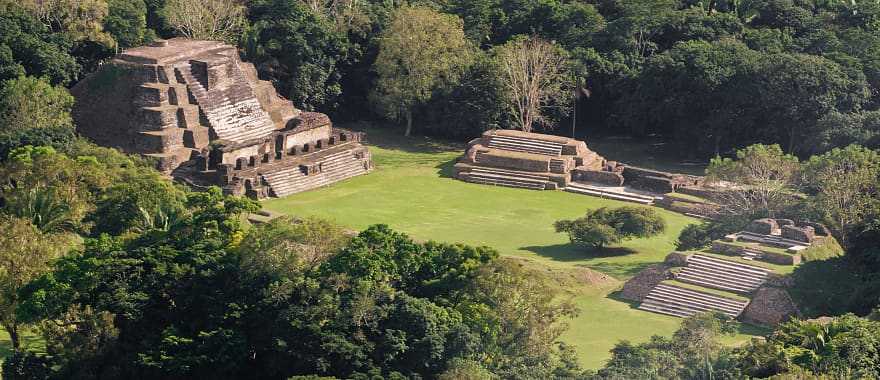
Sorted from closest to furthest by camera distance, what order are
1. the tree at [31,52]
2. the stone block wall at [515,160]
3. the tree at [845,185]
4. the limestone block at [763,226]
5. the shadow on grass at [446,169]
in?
the tree at [845,185], the limestone block at [763,226], the tree at [31,52], the stone block wall at [515,160], the shadow on grass at [446,169]

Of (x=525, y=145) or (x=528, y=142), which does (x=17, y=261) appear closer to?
(x=525, y=145)

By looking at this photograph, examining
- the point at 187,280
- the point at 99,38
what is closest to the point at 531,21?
the point at 99,38

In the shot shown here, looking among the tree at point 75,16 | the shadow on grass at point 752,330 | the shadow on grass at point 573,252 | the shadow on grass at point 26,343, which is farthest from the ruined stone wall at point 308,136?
the shadow on grass at point 752,330

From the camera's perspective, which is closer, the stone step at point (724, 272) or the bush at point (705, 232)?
the stone step at point (724, 272)

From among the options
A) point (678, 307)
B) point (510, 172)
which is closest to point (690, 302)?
point (678, 307)

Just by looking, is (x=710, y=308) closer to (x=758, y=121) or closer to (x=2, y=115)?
(x=758, y=121)

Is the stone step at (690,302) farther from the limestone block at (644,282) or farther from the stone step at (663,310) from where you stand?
the limestone block at (644,282)

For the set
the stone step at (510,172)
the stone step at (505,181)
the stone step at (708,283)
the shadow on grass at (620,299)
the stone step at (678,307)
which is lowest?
the shadow on grass at (620,299)
